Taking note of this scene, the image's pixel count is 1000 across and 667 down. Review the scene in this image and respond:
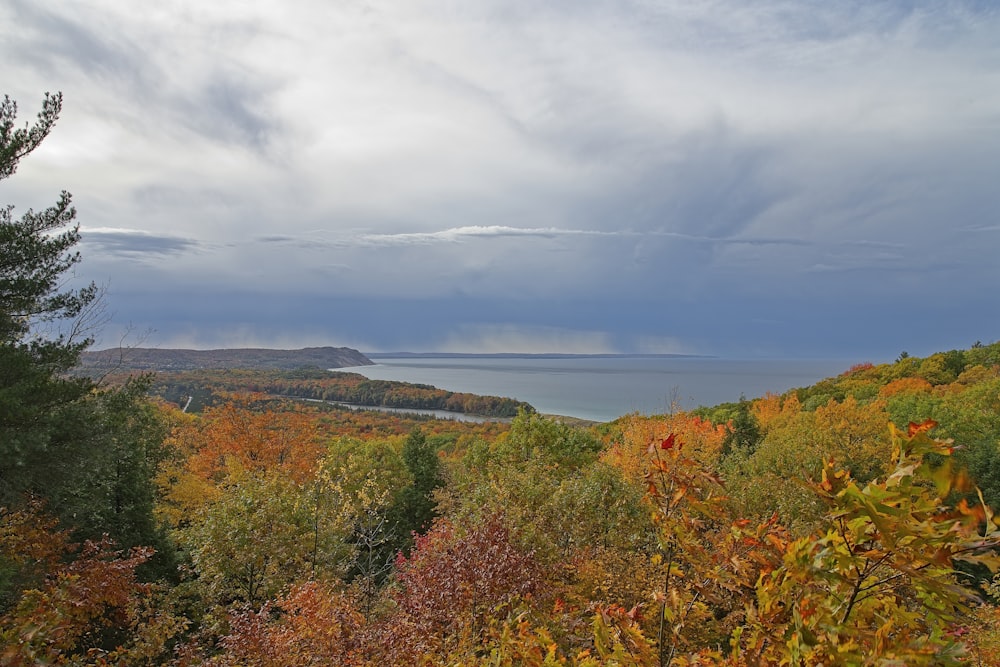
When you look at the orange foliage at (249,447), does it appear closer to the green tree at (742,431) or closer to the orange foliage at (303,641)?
the orange foliage at (303,641)

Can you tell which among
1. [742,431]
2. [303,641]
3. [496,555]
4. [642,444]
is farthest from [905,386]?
[303,641]

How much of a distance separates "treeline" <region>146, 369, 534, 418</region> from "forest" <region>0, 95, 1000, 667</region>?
3642 inches

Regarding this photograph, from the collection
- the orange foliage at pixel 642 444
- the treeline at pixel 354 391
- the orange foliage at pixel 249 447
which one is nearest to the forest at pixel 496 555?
the orange foliage at pixel 642 444

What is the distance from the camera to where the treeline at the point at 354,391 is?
381ft

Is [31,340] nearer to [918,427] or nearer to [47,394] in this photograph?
[47,394]

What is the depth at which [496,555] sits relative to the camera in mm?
10242

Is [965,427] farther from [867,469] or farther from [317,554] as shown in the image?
[317,554]

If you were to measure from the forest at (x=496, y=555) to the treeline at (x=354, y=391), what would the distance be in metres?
92.5

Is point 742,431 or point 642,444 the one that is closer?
point 642,444

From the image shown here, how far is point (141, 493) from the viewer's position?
1675 centimetres

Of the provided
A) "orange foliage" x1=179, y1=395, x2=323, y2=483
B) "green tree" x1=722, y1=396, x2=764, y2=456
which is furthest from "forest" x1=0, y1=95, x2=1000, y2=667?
"green tree" x1=722, y1=396, x2=764, y2=456

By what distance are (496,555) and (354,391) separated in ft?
420

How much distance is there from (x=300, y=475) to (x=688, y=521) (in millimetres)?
34828

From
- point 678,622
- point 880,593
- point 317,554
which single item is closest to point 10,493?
point 317,554
